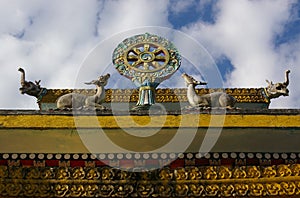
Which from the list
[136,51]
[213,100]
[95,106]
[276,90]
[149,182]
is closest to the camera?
[149,182]

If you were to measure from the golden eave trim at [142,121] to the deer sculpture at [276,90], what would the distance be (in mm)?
3888

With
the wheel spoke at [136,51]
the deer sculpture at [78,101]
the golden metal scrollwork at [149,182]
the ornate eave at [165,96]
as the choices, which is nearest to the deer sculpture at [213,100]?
the deer sculpture at [78,101]

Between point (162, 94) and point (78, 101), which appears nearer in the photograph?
point (78, 101)

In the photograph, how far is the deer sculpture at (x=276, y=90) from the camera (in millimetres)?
10789

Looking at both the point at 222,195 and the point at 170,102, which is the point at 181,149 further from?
the point at 170,102

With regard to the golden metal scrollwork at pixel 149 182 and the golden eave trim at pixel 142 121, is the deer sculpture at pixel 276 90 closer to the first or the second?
the golden eave trim at pixel 142 121

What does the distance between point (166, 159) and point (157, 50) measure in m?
4.36

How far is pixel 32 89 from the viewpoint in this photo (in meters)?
11.1

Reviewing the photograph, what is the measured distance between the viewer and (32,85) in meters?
11.1

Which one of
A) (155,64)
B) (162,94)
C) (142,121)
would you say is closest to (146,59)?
(155,64)

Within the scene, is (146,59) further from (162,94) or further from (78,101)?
(78,101)

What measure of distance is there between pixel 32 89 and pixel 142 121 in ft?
16.3

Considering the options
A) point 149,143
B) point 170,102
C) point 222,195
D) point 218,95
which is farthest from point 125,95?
→ point 222,195

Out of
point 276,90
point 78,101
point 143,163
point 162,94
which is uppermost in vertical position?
point 162,94
